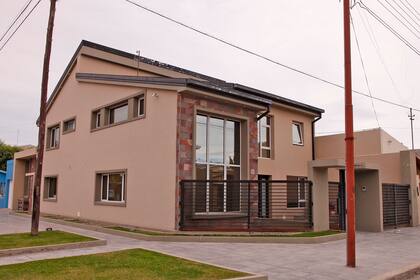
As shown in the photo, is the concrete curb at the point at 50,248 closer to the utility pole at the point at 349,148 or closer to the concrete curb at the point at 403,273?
the utility pole at the point at 349,148

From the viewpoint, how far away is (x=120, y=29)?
12312mm

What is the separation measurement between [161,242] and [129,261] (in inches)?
126

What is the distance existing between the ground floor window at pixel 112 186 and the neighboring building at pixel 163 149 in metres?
0.04

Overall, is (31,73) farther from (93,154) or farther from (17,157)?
(17,157)

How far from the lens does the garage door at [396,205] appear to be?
53.9 feet

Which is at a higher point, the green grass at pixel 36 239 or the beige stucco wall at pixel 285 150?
the beige stucco wall at pixel 285 150

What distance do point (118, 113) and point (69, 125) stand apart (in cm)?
502

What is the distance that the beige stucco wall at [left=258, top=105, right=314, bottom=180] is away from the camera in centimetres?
1878

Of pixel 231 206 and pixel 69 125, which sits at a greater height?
pixel 69 125

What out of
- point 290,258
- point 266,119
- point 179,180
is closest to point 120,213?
point 179,180

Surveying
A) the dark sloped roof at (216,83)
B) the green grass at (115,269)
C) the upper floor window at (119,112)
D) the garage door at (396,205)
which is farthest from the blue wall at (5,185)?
the garage door at (396,205)

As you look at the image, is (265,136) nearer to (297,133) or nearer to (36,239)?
(297,133)

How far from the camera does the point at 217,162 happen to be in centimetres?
1388

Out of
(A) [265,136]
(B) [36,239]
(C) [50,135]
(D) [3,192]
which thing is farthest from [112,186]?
(D) [3,192]
